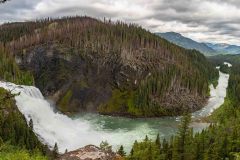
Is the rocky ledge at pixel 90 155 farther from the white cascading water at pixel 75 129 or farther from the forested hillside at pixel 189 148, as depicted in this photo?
the white cascading water at pixel 75 129

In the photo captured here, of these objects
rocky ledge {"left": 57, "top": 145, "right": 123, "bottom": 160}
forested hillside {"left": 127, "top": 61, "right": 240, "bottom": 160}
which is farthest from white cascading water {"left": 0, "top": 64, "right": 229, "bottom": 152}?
rocky ledge {"left": 57, "top": 145, "right": 123, "bottom": 160}

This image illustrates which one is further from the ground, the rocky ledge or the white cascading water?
the rocky ledge

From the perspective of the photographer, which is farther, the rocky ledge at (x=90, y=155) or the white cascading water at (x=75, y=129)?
the white cascading water at (x=75, y=129)

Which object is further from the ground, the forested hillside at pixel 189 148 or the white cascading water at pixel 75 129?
the forested hillside at pixel 189 148

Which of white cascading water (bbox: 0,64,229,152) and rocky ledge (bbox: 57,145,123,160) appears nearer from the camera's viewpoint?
rocky ledge (bbox: 57,145,123,160)

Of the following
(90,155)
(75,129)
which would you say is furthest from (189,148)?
(75,129)

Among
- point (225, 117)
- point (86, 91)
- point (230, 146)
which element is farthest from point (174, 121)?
point (230, 146)

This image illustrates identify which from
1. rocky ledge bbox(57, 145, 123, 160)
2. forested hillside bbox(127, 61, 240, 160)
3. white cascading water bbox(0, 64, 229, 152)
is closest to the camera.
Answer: rocky ledge bbox(57, 145, 123, 160)

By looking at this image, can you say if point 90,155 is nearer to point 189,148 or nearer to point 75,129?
point 189,148

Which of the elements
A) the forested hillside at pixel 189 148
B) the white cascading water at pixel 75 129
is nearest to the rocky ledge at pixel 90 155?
the forested hillside at pixel 189 148

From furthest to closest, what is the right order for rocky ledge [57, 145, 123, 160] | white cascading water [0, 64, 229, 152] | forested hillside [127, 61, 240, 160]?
white cascading water [0, 64, 229, 152]
forested hillside [127, 61, 240, 160]
rocky ledge [57, 145, 123, 160]

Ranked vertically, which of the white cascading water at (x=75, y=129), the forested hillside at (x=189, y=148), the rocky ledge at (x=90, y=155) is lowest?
the white cascading water at (x=75, y=129)

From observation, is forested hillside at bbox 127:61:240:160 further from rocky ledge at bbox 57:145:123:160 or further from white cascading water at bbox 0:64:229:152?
rocky ledge at bbox 57:145:123:160

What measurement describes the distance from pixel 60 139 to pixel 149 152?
45300 millimetres
